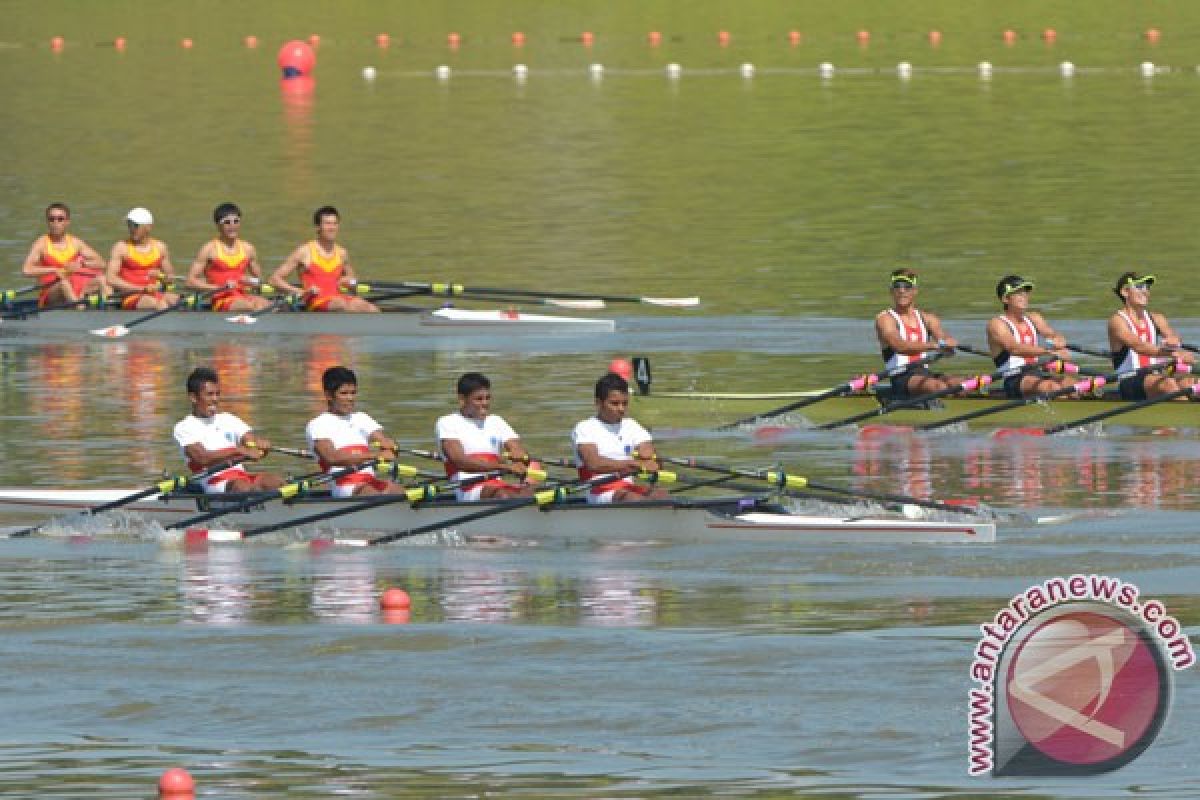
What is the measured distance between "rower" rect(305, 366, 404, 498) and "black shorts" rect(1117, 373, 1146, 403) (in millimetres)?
8083

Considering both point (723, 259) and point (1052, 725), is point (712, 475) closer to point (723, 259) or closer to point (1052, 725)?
point (1052, 725)

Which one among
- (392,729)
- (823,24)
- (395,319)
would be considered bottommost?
(392,729)

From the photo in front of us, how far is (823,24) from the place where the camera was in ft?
316

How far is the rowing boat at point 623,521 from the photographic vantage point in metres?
22.1

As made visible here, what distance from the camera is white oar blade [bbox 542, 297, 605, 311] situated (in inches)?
1486

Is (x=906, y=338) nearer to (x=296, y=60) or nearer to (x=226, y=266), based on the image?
(x=226, y=266)

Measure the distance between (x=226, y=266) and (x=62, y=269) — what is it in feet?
7.20

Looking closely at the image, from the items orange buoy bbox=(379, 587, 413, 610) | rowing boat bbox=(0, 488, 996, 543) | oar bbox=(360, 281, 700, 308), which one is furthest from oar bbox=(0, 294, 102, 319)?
orange buoy bbox=(379, 587, 413, 610)

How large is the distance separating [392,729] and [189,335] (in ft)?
68.5

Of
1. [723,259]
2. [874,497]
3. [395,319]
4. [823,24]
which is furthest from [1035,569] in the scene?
[823,24]

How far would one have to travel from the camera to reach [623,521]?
894 inches

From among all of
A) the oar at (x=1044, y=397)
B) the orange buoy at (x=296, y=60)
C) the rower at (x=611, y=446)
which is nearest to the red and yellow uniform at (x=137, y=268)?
the oar at (x=1044, y=397)

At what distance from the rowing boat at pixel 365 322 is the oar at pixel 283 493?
1334 cm

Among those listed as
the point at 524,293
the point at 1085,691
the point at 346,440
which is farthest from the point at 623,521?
the point at 524,293
